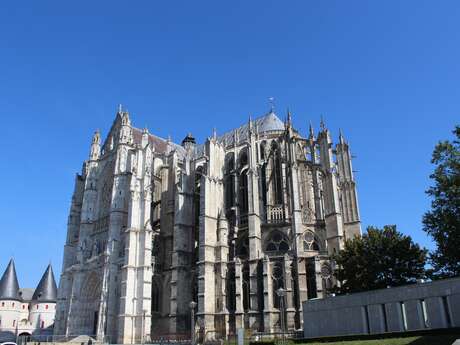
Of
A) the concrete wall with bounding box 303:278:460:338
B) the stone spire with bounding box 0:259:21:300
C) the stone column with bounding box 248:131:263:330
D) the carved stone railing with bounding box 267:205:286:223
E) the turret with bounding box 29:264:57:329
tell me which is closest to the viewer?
the concrete wall with bounding box 303:278:460:338

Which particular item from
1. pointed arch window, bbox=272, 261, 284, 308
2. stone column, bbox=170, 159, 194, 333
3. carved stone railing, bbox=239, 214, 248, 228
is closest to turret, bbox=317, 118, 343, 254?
pointed arch window, bbox=272, 261, 284, 308

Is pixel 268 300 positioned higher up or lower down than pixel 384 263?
lower down

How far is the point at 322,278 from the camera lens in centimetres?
3644

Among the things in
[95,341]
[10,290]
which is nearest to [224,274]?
[95,341]

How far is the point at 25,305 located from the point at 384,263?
6443 centimetres

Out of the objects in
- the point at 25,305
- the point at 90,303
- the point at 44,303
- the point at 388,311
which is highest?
the point at 44,303

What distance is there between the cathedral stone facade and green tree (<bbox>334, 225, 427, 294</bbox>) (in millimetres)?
6703

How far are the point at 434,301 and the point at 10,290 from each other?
6683cm

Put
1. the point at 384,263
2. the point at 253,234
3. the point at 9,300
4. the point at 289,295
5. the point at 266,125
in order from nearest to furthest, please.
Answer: the point at 384,263 < the point at 289,295 < the point at 253,234 < the point at 266,125 < the point at 9,300

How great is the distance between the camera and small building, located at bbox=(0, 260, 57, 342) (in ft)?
223

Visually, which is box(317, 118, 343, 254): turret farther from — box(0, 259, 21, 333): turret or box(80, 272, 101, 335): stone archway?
box(0, 259, 21, 333): turret

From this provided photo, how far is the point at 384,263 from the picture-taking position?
96.8 ft

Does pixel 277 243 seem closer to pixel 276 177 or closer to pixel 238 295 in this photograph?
pixel 238 295

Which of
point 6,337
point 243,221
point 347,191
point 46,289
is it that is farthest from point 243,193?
point 46,289
